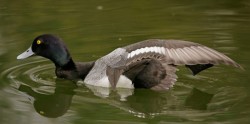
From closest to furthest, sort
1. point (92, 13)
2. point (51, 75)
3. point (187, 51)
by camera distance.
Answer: point (187, 51) → point (51, 75) → point (92, 13)

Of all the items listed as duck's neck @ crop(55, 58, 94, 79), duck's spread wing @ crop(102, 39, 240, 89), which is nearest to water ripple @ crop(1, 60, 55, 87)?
duck's neck @ crop(55, 58, 94, 79)

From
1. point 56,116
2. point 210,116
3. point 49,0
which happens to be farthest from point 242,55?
point 49,0

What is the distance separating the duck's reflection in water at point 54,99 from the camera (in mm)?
7383

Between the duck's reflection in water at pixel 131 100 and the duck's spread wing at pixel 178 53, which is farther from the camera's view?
the duck's reflection in water at pixel 131 100

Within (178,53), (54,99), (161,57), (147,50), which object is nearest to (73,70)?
(54,99)

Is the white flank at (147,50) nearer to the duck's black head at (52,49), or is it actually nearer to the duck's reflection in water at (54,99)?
the duck's reflection in water at (54,99)

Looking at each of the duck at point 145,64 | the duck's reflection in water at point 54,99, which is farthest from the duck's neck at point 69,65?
the duck's reflection in water at point 54,99

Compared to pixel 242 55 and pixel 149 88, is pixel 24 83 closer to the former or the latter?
pixel 149 88

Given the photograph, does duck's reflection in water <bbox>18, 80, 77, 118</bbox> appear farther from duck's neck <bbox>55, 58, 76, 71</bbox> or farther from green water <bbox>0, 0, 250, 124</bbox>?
duck's neck <bbox>55, 58, 76, 71</bbox>

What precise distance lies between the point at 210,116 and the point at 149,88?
43.1 inches

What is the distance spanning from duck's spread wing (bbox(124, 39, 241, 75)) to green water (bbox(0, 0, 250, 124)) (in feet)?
1.49

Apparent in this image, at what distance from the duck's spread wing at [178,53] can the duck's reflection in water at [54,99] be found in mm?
851

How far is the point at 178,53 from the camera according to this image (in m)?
7.30

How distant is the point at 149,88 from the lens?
7723 millimetres
